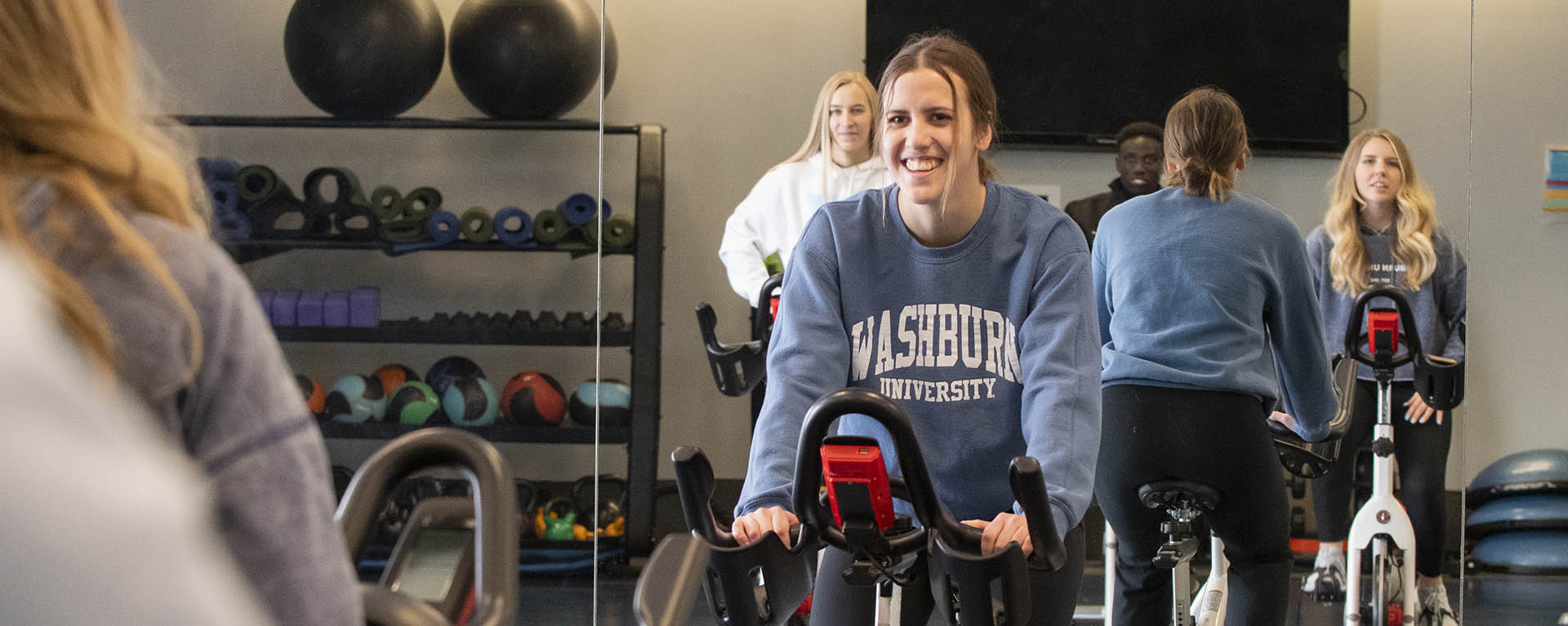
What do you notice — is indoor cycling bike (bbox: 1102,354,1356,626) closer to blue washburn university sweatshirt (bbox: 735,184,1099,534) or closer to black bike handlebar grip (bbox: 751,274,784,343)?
blue washburn university sweatshirt (bbox: 735,184,1099,534)

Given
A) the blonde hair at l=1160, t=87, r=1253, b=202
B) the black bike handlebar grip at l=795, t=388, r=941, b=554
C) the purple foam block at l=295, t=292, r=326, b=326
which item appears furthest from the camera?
the purple foam block at l=295, t=292, r=326, b=326

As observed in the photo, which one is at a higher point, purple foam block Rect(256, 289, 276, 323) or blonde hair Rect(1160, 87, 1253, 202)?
blonde hair Rect(1160, 87, 1253, 202)

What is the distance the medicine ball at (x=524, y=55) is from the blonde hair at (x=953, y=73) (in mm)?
2189

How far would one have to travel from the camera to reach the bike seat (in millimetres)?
3055

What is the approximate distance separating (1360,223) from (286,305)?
3571mm

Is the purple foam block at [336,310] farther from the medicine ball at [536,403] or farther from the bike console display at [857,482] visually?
the bike console display at [857,482]

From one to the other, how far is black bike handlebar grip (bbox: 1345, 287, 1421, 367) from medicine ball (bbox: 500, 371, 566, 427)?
2529mm

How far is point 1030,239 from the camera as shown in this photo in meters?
2.20

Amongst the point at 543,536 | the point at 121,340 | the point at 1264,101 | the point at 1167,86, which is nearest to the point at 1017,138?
the point at 1167,86

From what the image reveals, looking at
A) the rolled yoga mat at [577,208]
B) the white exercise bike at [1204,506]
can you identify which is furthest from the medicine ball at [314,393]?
the white exercise bike at [1204,506]

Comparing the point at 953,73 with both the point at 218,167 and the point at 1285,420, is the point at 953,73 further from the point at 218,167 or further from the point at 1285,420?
the point at 218,167

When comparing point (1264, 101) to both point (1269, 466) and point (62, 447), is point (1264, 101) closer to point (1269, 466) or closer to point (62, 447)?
point (1269, 466)

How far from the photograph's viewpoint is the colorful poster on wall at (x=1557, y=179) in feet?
14.9

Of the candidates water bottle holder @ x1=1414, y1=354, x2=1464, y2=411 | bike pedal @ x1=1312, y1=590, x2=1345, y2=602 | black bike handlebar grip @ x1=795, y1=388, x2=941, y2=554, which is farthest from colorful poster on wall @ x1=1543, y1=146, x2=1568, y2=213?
black bike handlebar grip @ x1=795, y1=388, x2=941, y2=554
